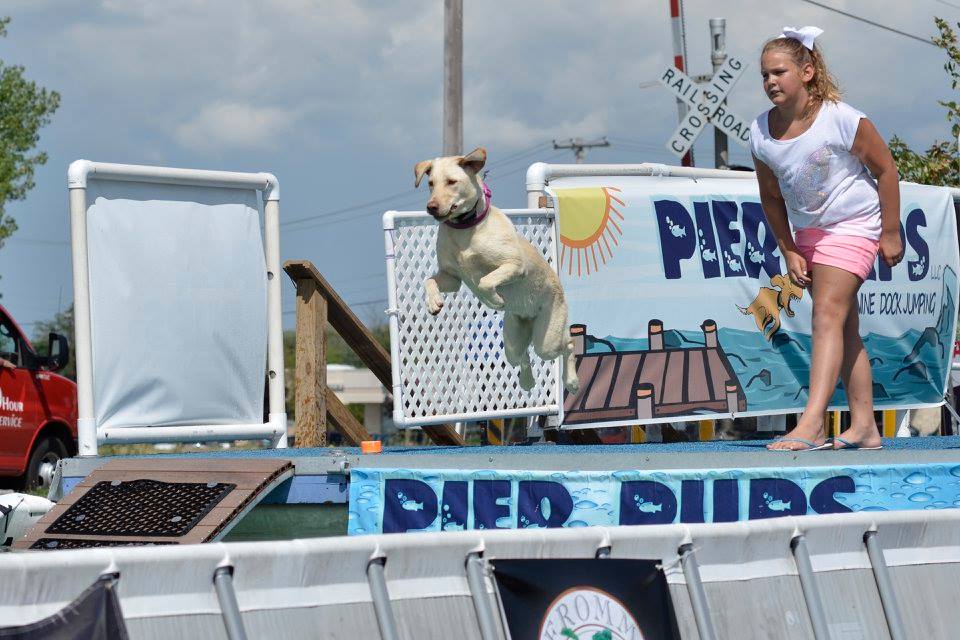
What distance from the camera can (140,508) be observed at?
185 inches

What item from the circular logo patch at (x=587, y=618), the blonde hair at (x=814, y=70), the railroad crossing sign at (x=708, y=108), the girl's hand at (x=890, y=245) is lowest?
the circular logo patch at (x=587, y=618)

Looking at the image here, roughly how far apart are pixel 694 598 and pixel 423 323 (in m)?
4.02

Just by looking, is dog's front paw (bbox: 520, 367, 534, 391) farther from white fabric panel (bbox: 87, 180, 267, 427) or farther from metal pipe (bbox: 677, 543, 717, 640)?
metal pipe (bbox: 677, 543, 717, 640)

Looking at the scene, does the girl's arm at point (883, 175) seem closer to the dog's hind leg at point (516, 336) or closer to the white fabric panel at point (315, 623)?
the dog's hind leg at point (516, 336)

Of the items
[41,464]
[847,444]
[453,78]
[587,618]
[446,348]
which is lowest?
[41,464]

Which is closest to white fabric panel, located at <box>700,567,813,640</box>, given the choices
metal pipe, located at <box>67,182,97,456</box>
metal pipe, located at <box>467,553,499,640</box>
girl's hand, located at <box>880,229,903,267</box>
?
metal pipe, located at <box>467,553,499,640</box>

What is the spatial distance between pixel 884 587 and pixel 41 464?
10728mm

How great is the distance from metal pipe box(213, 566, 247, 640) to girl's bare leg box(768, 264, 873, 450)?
280cm

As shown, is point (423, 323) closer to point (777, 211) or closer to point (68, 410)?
point (777, 211)

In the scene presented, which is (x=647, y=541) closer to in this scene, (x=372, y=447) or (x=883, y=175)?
(x=883, y=175)

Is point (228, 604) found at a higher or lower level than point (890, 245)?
lower

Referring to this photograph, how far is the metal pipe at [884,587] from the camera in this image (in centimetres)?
330

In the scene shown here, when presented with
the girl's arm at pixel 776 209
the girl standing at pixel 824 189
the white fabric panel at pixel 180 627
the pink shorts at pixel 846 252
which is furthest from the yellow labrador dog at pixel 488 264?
the white fabric panel at pixel 180 627

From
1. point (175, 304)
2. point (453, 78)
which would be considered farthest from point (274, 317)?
point (453, 78)
